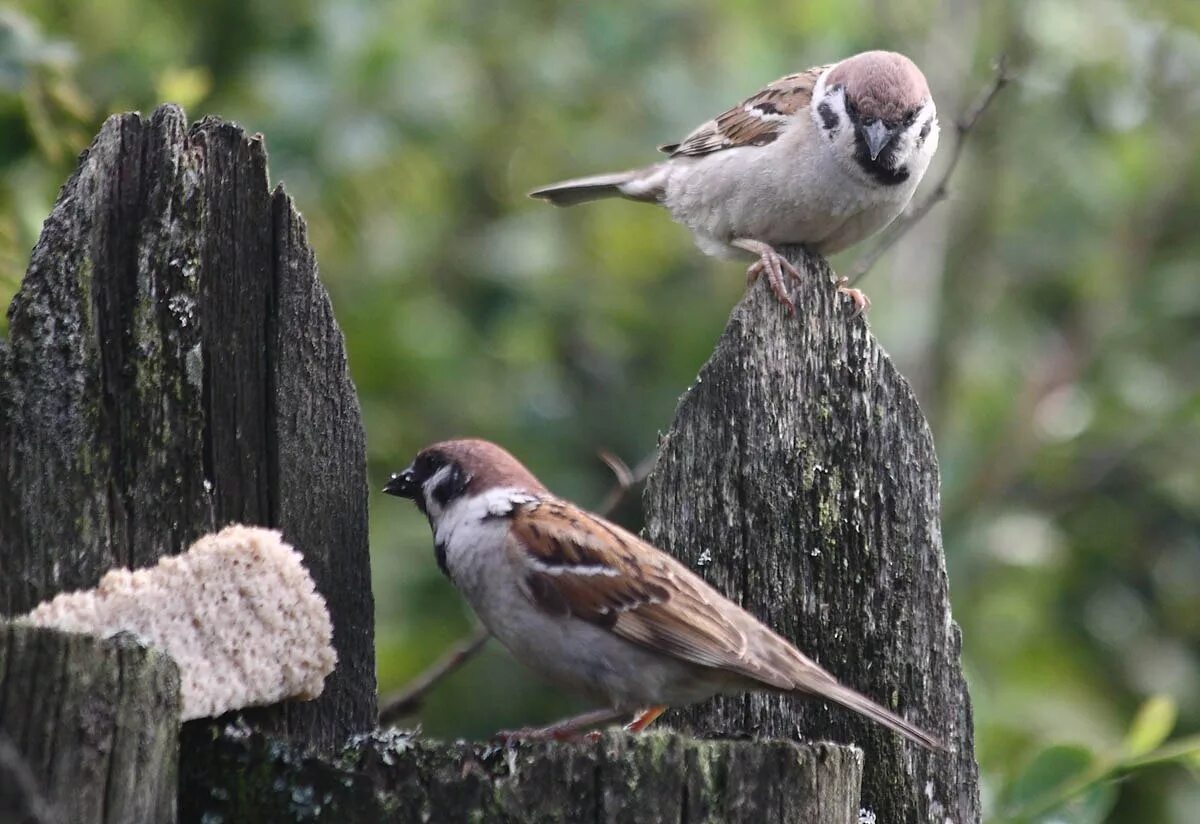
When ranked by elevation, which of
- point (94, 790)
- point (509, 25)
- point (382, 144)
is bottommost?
point (94, 790)

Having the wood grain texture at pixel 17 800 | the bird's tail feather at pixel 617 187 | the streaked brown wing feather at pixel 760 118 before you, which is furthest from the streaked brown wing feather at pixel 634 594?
the bird's tail feather at pixel 617 187

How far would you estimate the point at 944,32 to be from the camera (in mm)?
7812

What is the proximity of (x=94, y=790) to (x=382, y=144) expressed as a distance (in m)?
4.11

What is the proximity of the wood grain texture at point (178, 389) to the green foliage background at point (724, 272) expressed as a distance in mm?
2048

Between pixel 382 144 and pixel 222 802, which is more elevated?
pixel 382 144

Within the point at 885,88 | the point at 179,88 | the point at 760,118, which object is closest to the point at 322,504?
the point at 179,88

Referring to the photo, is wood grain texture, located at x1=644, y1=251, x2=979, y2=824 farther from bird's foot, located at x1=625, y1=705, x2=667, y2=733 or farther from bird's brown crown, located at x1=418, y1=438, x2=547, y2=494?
bird's brown crown, located at x1=418, y1=438, x2=547, y2=494

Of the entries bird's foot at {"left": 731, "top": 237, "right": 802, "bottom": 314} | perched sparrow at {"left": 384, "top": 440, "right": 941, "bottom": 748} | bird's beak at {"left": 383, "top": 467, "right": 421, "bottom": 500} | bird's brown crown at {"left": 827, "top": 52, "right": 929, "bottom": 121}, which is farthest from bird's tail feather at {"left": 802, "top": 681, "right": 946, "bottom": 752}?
bird's brown crown at {"left": 827, "top": 52, "right": 929, "bottom": 121}

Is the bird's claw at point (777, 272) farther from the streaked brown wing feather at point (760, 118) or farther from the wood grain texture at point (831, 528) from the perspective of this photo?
the streaked brown wing feather at point (760, 118)

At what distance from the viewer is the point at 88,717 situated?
5.24ft

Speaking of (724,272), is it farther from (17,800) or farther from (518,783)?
(17,800)

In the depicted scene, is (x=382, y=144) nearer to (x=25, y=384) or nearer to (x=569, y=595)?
(x=569, y=595)

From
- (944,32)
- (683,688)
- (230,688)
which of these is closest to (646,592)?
(683,688)

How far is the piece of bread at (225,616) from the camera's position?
2.05m
